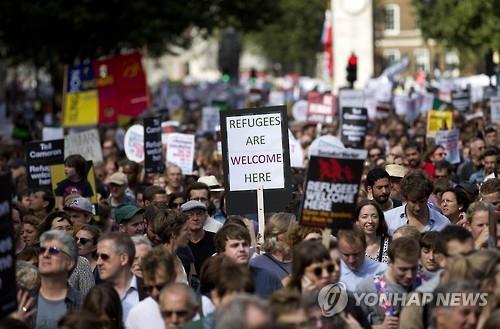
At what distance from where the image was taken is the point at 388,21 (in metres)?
111

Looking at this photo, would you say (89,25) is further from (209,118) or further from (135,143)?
(135,143)

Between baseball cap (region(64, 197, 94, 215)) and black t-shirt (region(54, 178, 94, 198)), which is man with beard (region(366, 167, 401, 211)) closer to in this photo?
baseball cap (region(64, 197, 94, 215))

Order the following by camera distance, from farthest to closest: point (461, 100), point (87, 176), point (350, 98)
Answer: point (461, 100), point (350, 98), point (87, 176)

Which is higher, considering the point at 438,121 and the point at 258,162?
the point at 258,162

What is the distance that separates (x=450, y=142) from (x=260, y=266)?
1086 cm

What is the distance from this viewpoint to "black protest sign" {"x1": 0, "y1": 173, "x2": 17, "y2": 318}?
342 inches

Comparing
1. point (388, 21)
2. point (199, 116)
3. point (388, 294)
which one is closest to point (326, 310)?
point (388, 294)

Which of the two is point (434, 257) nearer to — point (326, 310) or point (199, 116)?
point (326, 310)

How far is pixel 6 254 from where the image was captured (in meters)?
8.85

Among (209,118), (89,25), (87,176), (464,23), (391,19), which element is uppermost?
(391,19)

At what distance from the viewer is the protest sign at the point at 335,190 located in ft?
31.6

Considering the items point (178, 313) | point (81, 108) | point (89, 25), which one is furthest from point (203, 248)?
point (89, 25)

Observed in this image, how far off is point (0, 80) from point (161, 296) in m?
93.2

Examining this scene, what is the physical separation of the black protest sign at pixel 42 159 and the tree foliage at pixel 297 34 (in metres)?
74.9
